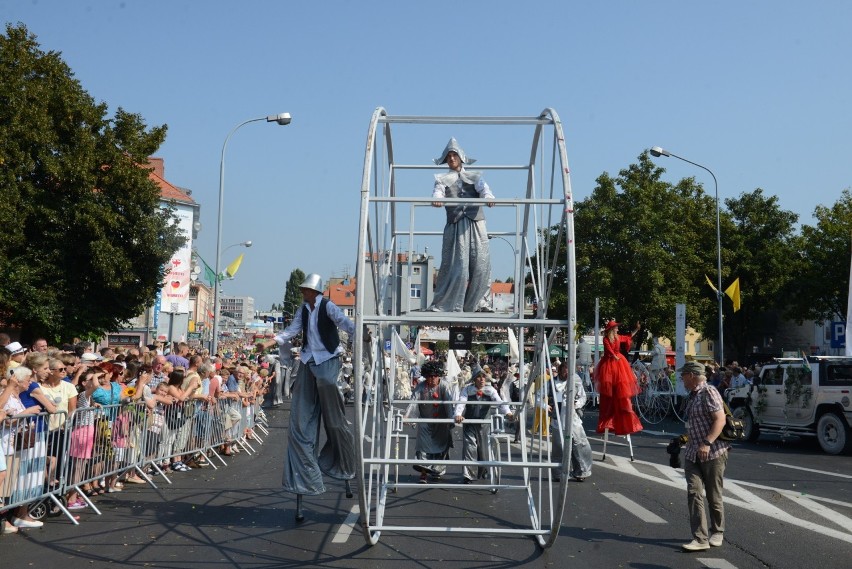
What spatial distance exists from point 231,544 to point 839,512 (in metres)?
6.82

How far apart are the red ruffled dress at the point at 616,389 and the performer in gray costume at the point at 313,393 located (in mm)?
6585

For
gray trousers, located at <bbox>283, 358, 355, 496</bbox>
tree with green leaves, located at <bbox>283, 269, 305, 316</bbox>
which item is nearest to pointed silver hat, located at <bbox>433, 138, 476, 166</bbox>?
gray trousers, located at <bbox>283, 358, 355, 496</bbox>

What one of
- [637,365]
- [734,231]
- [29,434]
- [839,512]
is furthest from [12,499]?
[734,231]

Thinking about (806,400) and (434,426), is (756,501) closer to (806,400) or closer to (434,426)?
(434,426)

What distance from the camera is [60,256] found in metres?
29.2

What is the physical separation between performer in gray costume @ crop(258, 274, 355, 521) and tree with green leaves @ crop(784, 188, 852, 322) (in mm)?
42567

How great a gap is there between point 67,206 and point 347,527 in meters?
23.0

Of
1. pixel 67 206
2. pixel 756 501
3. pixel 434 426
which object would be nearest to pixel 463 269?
pixel 434 426

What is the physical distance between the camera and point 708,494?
27.8 feet

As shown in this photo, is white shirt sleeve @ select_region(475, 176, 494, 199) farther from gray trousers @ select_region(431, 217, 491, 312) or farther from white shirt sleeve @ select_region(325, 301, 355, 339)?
white shirt sleeve @ select_region(325, 301, 355, 339)

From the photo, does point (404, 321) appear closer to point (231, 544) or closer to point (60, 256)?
point (231, 544)

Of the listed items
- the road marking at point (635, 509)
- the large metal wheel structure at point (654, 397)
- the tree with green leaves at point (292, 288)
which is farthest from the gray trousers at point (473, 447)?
the tree with green leaves at point (292, 288)

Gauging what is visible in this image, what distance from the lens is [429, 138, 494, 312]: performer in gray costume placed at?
8320mm

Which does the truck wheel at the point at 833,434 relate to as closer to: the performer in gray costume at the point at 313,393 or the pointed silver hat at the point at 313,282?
the performer in gray costume at the point at 313,393
